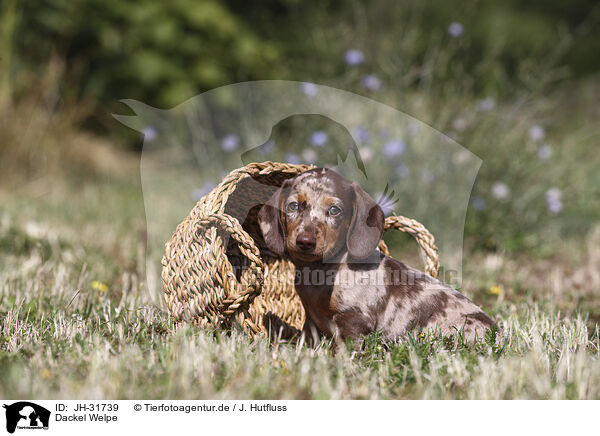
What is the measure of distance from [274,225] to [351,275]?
519mm

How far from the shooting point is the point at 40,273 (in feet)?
13.2

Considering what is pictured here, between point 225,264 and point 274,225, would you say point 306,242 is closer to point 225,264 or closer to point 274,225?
point 274,225

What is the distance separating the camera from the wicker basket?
2869 mm

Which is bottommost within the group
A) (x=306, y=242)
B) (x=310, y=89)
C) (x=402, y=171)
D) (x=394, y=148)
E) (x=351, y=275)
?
(x=351, y=275)

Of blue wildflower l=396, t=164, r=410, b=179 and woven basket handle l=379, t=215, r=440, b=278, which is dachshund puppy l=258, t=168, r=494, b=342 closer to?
woven basket handle l=379, t=215, r=440, b=278

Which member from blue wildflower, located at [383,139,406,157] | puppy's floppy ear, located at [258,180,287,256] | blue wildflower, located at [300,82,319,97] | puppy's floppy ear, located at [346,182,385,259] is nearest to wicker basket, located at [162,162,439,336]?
puppy's floppy ear, located at [258,180,287,256]

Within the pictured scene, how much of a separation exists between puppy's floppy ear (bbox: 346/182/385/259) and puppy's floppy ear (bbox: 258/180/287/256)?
39 cm

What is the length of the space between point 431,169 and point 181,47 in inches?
269

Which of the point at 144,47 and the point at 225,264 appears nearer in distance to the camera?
the point at 225,264

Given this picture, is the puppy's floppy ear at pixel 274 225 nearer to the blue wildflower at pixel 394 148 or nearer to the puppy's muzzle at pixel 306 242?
the puppy's muzzle at pixel 306 242

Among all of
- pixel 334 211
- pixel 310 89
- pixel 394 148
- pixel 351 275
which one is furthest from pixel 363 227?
pixel 310 89
